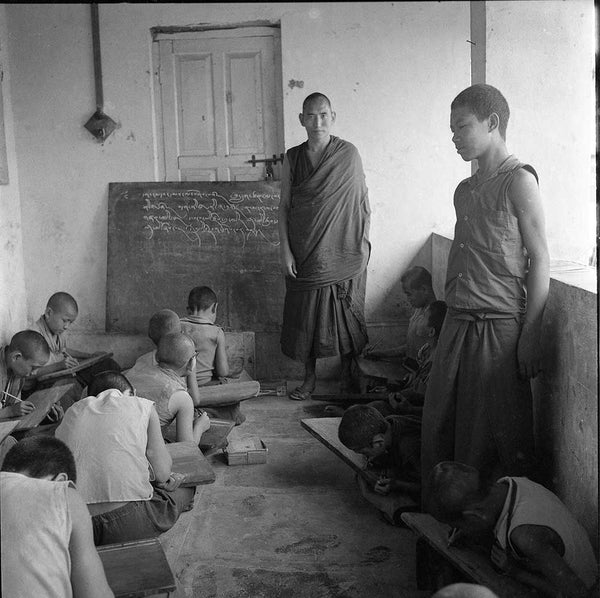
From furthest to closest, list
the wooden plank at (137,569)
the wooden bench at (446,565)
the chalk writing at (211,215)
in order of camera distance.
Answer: the chalk writing at (211,215)
the wooden bench at (446,565)
the wooden plank at (137,569)

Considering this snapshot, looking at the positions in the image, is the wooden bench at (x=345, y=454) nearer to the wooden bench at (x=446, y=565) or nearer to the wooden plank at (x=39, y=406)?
the wooden bench at (x=446, y=565)

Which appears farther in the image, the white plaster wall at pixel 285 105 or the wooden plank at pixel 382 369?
the white plaster wall at pixel 285 105

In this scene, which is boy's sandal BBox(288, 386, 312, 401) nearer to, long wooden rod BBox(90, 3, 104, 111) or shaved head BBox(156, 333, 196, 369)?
A: shaved head BBox(156, 333, 196, 369)

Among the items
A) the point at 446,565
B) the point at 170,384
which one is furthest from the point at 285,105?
the point at 446,565

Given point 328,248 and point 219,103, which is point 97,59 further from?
point 328,248

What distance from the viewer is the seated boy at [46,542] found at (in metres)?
1.90

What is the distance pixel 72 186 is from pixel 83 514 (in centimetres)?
488

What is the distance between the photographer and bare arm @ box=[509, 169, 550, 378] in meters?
2.96

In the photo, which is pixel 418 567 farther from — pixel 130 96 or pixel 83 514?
pixel 130 96

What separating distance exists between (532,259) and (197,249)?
389 centimetres

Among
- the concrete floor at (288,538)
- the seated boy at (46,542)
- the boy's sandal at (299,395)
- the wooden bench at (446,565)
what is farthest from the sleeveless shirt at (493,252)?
the boy's sandal at (299,395)

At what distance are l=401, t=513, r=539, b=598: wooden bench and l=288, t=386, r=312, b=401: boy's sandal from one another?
2723 mm

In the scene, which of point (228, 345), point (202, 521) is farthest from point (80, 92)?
point (202, 521)

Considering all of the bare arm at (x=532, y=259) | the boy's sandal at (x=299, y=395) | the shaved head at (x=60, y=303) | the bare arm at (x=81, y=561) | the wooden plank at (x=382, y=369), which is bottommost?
the boy's sandal at (x=299, y=395)
